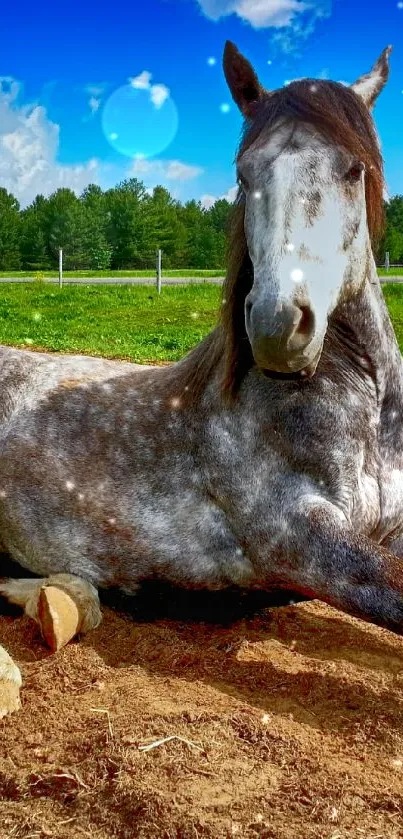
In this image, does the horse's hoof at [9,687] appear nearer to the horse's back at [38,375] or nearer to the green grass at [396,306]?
the horse's back at [38,375]

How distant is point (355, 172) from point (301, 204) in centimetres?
37

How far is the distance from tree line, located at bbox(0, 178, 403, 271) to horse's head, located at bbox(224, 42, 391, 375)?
5662cm

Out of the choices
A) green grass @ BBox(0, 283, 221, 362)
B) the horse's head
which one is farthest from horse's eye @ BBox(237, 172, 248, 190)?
green grass @ BBox(0, 283, 221, 362)

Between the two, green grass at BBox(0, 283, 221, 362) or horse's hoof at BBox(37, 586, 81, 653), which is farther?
Answer: green grass at BBox(0, 283, 221, 362)

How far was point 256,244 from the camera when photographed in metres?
2.93

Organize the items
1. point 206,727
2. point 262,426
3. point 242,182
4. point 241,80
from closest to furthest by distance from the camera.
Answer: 1. point 206,727
2. point 242,182
3. point 241,80
4. point 262,426

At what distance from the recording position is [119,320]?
17.4 metres

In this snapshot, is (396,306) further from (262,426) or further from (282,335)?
(282,335)

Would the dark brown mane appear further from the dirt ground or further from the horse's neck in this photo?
the dirt ground

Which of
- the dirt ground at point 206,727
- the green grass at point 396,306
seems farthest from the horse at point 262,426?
the green grass at point 396,306

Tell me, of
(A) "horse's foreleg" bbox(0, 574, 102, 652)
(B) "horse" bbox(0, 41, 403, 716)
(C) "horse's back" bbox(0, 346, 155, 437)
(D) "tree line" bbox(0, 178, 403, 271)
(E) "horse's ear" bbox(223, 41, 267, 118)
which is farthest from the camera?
(D) "tree line" bbox(0, 178, 403, 271)

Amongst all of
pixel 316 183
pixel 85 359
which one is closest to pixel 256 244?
pixel 316 183

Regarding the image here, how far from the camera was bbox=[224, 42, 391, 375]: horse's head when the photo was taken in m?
2.70

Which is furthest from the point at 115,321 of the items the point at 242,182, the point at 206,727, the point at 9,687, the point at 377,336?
the point at 206,727
